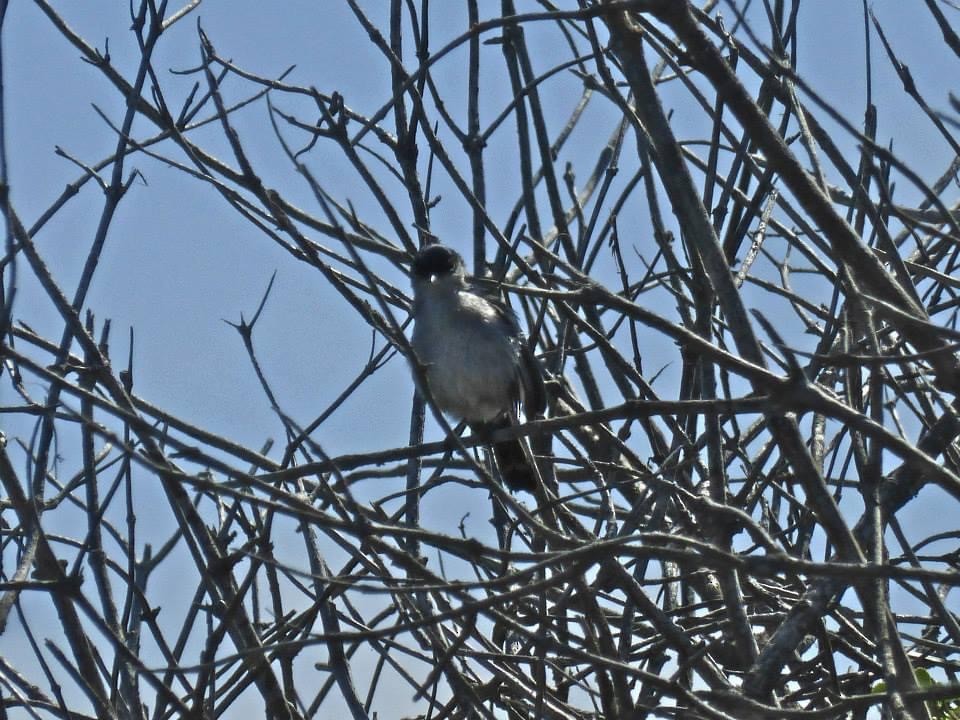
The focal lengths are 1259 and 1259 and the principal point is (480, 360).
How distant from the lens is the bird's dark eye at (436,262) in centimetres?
648

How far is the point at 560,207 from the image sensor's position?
4602 millimetres

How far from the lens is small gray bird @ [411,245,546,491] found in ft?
21.6

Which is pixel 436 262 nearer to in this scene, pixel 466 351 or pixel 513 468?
pixel 466 351

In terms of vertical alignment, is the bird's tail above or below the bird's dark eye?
below

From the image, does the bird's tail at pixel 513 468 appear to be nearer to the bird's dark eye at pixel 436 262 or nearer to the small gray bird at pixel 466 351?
the small gray bird at pixel 466 351

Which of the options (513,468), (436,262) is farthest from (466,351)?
(513,468)

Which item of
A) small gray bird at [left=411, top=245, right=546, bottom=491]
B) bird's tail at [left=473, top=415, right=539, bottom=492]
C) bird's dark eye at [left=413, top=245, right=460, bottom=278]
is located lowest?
bird's tail at [left=473, top=415, right=539, bottom=492]

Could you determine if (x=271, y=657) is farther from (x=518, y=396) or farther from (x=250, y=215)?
(x=518, y=396)

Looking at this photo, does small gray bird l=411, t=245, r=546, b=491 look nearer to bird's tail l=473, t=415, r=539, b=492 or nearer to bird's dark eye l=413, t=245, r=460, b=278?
bird's dark eye l=413, t=245, r=460, b=278

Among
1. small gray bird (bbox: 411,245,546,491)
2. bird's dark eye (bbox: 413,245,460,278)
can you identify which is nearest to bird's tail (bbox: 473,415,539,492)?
small gray bird (bbox: 411,245,546,491)

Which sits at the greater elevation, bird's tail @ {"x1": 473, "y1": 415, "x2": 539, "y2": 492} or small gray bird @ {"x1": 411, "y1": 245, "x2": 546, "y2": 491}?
small gray bird @ {"x1": 411, "y1": 245, "x2": 546, "y2": 491}

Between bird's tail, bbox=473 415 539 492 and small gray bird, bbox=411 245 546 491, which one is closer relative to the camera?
bird's tail, bbox=473 415 539 492

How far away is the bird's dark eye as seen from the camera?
6482mm

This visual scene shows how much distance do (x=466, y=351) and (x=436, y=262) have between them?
52 centimetres
